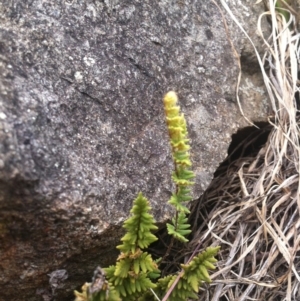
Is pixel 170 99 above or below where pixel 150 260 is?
above

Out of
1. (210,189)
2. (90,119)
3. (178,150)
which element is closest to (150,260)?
(178,150)

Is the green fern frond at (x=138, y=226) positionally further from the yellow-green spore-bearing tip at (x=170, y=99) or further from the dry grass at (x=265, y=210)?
the dry grass at (x=265, y=210)

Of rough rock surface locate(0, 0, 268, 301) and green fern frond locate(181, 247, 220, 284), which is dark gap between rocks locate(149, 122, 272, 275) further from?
green fern frond locate(181, 247, 220, 284)

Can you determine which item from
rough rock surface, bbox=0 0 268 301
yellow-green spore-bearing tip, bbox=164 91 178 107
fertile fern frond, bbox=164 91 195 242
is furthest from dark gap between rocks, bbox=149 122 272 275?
yellow-green spore-bearing tip, bbox=164 91 178 107

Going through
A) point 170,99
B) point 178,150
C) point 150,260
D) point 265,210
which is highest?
point 170,99

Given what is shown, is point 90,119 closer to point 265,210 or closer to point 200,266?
point 200,266

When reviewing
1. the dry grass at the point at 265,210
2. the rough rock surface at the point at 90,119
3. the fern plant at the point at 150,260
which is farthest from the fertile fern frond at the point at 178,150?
the dry grass at the point at 265,210

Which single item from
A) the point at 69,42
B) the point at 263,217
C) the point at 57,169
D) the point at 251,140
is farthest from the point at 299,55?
the point at 57,169
